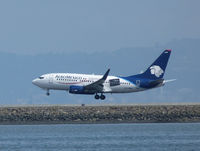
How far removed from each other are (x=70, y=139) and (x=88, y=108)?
2421 cm

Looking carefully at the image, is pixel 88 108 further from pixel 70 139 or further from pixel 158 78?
pixel 70 139

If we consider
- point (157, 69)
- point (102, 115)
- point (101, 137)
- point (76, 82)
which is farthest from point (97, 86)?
point (101, 137)

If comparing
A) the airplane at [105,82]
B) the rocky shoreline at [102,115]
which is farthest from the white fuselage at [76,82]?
the rocky shoreline at [102,115]

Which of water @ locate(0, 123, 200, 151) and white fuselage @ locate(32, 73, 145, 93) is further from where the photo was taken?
white fuselage @ locate(32, 73, 145, 93)

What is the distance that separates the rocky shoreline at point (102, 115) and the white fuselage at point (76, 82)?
9.62m

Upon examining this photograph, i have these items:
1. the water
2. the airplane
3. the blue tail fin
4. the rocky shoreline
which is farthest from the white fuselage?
the water

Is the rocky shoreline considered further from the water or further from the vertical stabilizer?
the vertical stabilizer

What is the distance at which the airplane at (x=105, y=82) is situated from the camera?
133625 millimetres

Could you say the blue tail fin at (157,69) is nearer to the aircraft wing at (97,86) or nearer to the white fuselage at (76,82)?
the white fuselage at (76,82)

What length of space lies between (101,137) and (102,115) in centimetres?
1930

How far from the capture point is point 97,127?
383ft

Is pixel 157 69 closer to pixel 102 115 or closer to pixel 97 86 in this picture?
pixel 97 86

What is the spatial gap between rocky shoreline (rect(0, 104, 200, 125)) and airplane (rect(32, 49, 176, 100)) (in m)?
9.50

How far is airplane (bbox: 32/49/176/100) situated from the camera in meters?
134
